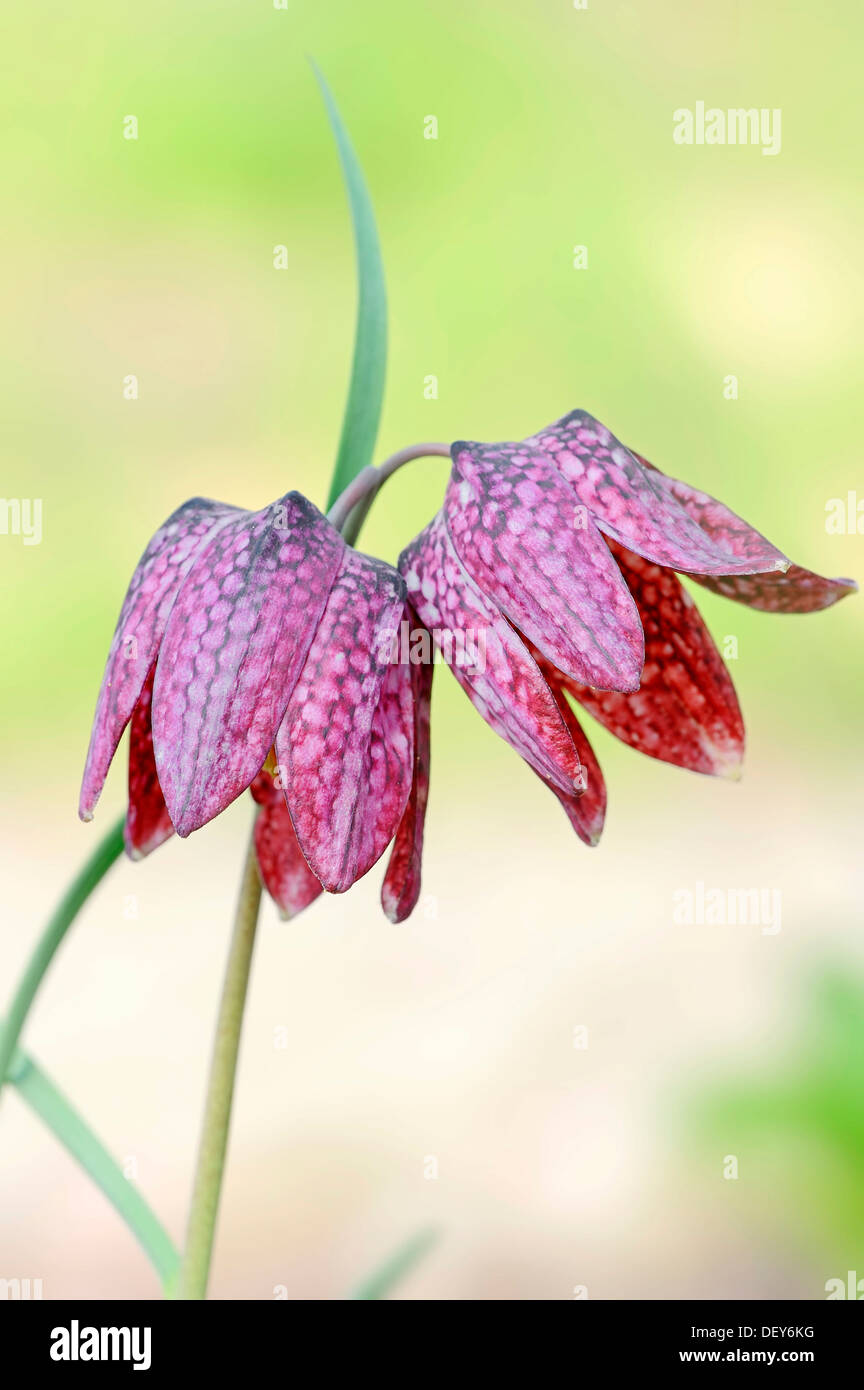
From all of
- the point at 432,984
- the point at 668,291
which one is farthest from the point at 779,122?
the point at 432,984

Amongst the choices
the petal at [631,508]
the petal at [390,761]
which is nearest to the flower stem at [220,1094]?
the petal at [390,761]

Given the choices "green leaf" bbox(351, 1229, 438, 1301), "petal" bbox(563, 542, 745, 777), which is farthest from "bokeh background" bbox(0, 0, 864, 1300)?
"petal" bbox(563, 542, 745, 777)

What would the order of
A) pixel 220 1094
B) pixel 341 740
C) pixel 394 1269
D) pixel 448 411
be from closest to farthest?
pixel 341 740, pixel 220 1094, pixel 394 1269, pixel 448 411

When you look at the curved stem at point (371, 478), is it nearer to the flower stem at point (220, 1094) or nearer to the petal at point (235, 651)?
the petal at point (235, 651)

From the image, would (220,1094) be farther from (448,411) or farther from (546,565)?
(448,411)

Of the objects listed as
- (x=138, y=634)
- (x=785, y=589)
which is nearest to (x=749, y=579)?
(x=785, y=589)

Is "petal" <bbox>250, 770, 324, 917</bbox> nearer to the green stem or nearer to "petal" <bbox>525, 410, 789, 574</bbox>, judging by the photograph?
the green stem
